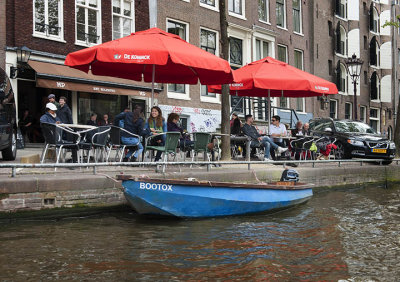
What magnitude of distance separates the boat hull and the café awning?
30.8 ft

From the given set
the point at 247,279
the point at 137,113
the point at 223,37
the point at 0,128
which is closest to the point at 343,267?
the point at 247,279

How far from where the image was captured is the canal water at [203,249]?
5738mm

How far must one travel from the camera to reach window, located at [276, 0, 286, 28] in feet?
99.2

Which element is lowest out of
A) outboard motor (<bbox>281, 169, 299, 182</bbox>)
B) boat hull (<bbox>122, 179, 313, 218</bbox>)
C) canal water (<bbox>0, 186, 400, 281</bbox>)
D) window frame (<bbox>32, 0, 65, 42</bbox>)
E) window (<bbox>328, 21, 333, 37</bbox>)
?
canal water (<bbox>0, 186, 400, 281</bbox>)

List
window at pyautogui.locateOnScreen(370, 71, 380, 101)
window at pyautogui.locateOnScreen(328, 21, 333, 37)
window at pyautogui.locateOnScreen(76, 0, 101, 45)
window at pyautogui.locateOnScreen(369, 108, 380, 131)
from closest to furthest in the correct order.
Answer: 1. window at pyautogui.locateOnScreen(76, 0, 101, 45)
2. window at pyautogui.locateOnScreen(328, 21, 333, 37)
3. window at pyautogui.locateOnScreen(369, 108, 380, 131)
4. window at pyautogui.locateOnScreen(370, 71, 380, 101)

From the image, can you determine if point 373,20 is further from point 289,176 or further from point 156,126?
point 156,126

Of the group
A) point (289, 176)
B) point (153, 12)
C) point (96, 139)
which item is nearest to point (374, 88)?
point (153, 12)

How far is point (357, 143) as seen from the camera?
17.3 m

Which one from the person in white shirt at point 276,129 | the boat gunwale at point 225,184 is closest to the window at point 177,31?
the person in white shirt at point 276,129

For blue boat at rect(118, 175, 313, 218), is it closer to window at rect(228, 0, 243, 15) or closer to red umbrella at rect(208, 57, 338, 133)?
red umbrella at rect(208, 57, 338, 133)

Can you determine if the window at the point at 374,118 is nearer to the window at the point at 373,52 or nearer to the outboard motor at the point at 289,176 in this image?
the window at the point at 373,52

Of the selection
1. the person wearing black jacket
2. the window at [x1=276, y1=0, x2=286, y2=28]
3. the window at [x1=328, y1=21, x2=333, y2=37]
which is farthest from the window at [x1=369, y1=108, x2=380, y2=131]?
the person wearing black jacket

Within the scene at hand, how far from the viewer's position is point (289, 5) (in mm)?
31031

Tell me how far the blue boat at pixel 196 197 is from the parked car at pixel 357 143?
7.75 m
